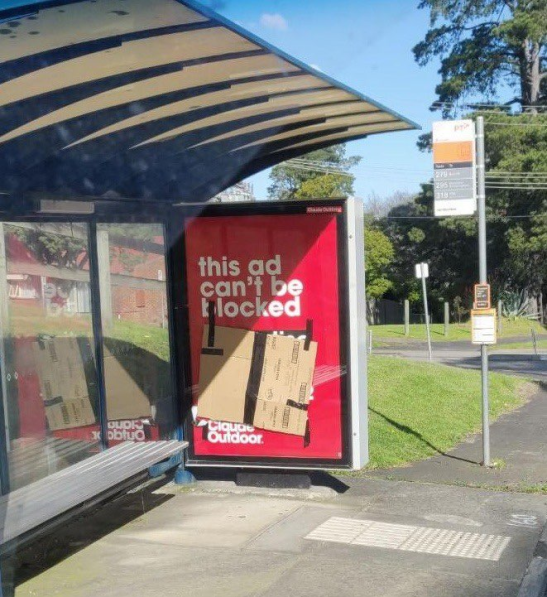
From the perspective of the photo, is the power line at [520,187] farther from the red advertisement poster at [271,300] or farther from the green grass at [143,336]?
the green grass at [143,336]

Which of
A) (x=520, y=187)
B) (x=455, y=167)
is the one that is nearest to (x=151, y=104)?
(x=455, y=167)

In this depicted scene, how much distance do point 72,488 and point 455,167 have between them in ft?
17.9

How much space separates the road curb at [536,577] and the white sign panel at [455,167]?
4.15 m

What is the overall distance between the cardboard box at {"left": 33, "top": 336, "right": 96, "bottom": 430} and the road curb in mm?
3412

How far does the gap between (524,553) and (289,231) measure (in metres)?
3.05

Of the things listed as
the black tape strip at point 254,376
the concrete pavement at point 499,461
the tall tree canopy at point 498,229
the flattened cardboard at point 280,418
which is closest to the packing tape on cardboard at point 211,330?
the black tape strip at point 254,376

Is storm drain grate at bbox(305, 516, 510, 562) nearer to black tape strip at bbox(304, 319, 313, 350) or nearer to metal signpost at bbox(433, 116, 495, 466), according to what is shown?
black tape strip at bbox(304, 319, 313, 350)

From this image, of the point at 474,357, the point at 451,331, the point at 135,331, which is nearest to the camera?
the point at 135,331

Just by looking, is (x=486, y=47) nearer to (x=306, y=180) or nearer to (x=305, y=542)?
(x=306, y=180)

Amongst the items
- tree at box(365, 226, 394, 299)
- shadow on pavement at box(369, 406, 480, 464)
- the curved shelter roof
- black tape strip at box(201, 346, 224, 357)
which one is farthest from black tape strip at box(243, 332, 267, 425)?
tree at box(365, 226, 394, 299)

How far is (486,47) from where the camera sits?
18969 millimetres

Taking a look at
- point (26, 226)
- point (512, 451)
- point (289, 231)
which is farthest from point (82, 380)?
point (512, 451)

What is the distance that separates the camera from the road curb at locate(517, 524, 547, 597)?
5.30m

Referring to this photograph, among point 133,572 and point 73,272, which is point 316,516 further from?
point 73,272
